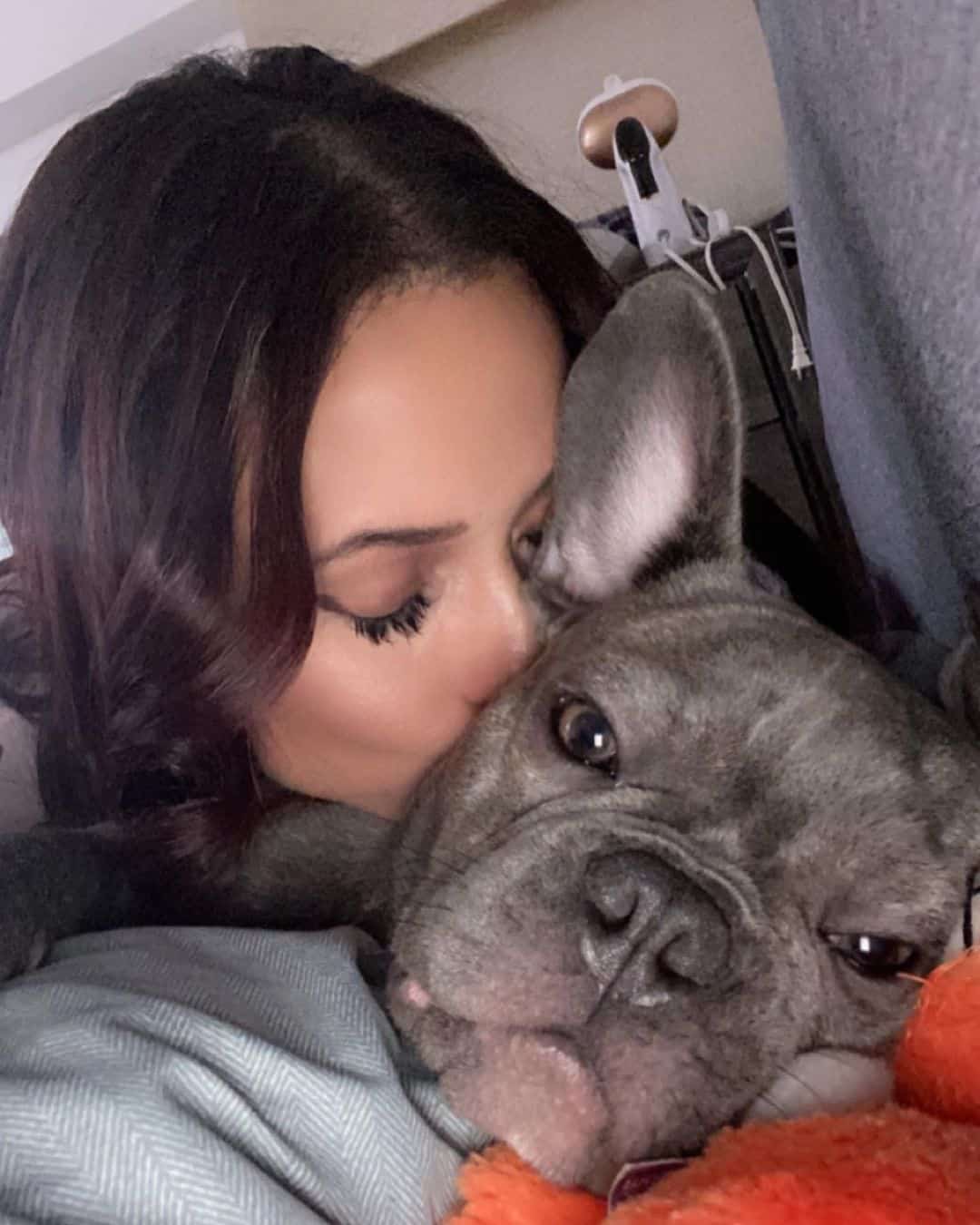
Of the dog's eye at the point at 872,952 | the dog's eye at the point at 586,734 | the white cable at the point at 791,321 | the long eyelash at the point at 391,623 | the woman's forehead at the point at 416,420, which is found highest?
the woman's forehead at the point at 416,420

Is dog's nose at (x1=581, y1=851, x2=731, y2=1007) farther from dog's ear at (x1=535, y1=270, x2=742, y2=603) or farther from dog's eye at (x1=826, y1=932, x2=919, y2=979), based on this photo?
dog's ear at (x1=535, y1=270, x2=742, y2=603)

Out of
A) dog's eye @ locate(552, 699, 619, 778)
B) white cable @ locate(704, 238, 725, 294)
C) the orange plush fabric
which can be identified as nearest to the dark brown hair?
dog's eye @ locate(552, 699, 619, 778)

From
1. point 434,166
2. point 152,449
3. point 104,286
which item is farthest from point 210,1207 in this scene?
point 434,166

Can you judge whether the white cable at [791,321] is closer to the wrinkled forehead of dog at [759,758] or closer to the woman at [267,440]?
the woman at [267,440]

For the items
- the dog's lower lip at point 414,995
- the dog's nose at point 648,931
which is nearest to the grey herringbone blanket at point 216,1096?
the dog's lower lip at point 414,995

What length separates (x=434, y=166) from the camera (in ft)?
5.32

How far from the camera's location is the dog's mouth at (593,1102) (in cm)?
91

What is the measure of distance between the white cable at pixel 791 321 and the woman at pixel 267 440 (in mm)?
743

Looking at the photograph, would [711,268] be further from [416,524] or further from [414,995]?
[414,995]

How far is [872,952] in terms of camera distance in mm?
1138

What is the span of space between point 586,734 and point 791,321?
1409 mm

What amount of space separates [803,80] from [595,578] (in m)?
0.77

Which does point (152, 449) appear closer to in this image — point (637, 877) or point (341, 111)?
point (341, 111)

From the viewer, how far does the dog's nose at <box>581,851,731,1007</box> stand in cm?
94
